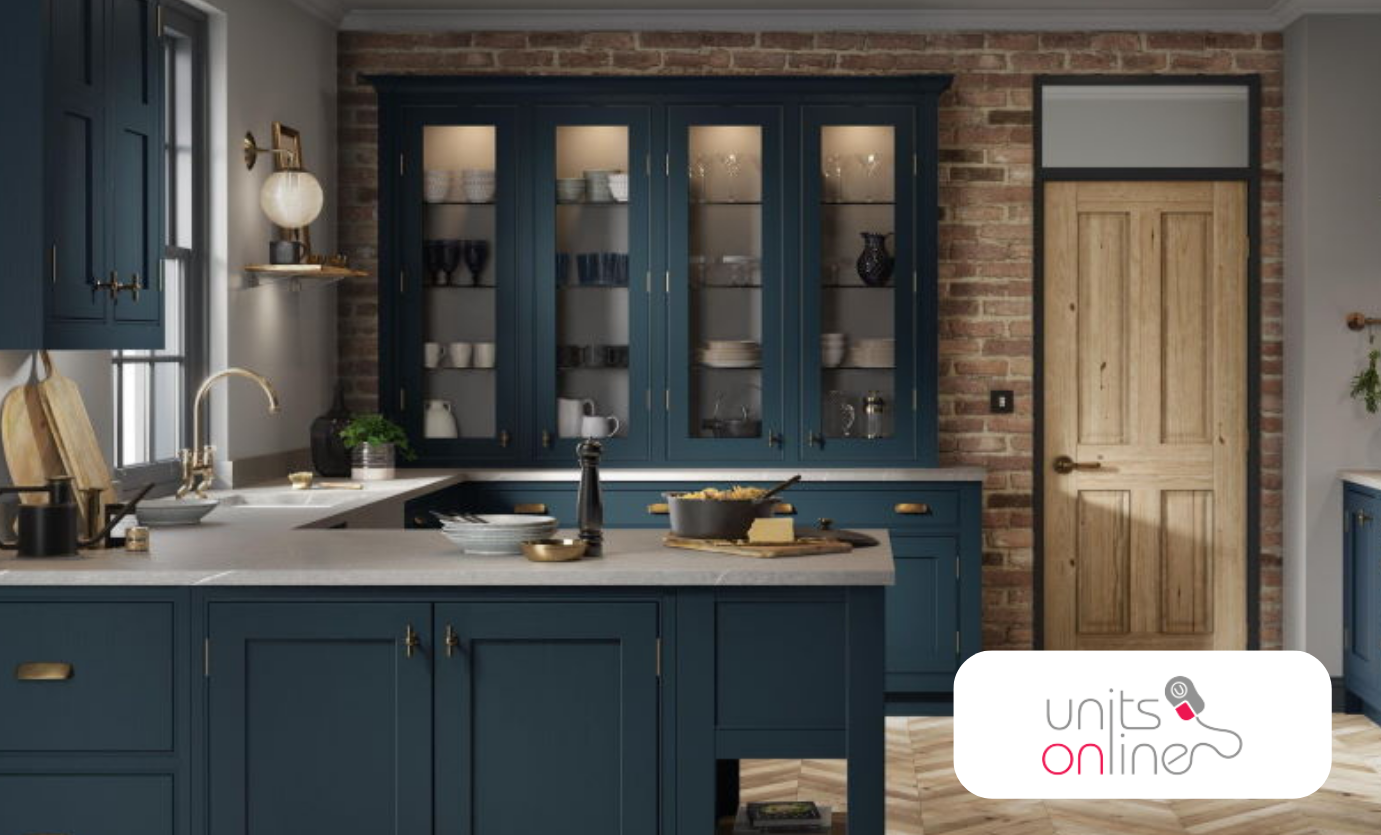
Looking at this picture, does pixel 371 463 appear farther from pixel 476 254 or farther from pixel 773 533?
pixel 773 533

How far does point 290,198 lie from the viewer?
5.96m

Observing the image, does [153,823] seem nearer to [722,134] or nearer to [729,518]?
[729,518]

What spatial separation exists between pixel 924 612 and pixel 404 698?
328 cm

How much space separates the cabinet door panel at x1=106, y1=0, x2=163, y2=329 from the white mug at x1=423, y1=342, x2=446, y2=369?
2.33 metres

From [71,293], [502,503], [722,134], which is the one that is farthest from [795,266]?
[71,293]

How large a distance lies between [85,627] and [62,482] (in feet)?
1.50

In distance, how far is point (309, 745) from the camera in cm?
355

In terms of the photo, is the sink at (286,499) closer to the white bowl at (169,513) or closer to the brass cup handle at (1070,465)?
A: the white bowl at (169,513)

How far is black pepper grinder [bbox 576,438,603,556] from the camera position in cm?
389

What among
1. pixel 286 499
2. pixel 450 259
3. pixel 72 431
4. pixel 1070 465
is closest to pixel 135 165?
pixel 72 431

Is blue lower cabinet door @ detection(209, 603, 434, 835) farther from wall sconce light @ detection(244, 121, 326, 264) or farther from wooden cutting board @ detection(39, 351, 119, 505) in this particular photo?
wall sconce light @ detection(244, 121, 326, 264)

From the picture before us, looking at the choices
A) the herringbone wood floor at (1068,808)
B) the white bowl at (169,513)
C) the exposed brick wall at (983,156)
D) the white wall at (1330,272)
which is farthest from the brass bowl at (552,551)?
the white wall at (1330,272)

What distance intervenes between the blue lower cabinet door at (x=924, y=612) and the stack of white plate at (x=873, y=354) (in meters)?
0.69

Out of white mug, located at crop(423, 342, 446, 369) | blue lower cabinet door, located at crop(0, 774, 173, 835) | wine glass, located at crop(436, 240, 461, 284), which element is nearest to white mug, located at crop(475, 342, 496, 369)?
white mug, located at crop(423, 342, 446, 369)
